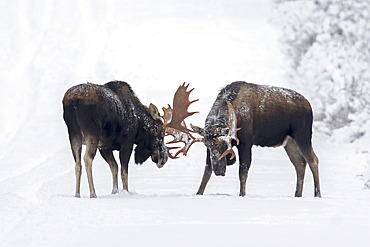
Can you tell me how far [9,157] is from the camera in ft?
61.2

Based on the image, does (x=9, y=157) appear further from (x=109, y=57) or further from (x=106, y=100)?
(x=109, y=57)

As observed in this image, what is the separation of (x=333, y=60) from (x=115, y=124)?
50.2ft

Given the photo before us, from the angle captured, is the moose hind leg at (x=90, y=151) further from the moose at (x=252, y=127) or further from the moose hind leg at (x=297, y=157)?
the moose hind leg at (x=297, y=157)

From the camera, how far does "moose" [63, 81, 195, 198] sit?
39.0 feet

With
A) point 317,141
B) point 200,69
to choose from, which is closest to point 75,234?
point 317,141

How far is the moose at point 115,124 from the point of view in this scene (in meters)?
11.9

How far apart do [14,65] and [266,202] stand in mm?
21391

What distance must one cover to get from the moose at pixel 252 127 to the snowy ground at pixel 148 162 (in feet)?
1.89

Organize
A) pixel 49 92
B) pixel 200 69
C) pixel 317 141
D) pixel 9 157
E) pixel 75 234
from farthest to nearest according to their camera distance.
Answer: pixel 200 69, pixel 49 92, pixel 317 141, pixel 9 157, pixel 75 234

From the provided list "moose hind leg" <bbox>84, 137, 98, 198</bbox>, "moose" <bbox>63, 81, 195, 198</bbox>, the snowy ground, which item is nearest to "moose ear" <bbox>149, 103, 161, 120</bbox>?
"moose" <bbox>63, 81, 195, 198</bbox>

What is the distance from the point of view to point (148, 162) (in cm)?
1825

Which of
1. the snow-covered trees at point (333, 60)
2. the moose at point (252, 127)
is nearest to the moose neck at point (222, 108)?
the moose at point (252, 127)

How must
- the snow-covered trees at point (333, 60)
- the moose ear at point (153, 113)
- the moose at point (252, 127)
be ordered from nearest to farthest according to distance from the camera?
the moose at point (252, 127) → the moose ear at point (153, 113) → the snow-covered trees at point (333, 60)

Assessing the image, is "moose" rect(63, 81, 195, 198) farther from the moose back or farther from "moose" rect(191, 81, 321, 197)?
"moose" rect(191, 81, 321, 197)
